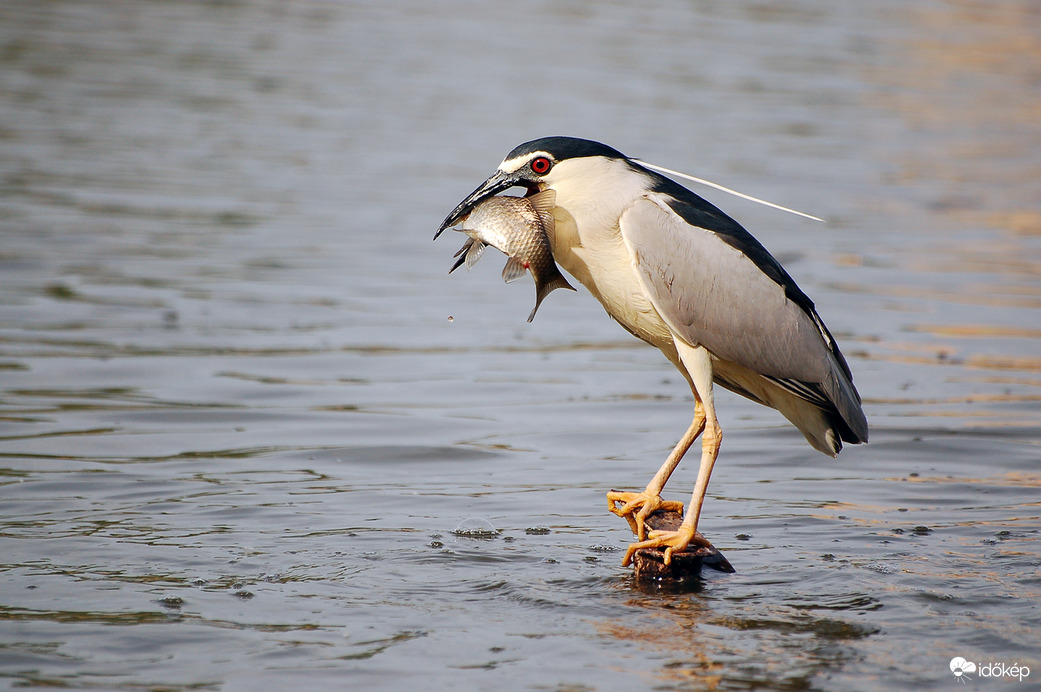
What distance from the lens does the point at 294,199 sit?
12617mm

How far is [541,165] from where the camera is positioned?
5125mm

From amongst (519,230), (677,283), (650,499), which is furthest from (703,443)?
(519,230)

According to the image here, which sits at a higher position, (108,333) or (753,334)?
(753,334)

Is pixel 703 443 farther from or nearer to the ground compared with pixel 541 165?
nearer to the ground

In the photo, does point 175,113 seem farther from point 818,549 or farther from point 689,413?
point 818,549

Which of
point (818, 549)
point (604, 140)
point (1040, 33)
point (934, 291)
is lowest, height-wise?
point (818, 549)

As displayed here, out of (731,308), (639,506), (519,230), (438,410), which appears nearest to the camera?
(519,230)

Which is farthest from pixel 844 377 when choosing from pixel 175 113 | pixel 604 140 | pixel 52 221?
pixel 175 113

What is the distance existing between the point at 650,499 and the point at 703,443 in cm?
32

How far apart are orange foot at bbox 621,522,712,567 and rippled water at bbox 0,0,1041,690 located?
19cm

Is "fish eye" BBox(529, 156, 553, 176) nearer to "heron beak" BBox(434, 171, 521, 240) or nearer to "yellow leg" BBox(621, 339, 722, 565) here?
"heron beak" BBox(434, 171, 521, 240)

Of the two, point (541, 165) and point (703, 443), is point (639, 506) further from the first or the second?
point (541, 165)

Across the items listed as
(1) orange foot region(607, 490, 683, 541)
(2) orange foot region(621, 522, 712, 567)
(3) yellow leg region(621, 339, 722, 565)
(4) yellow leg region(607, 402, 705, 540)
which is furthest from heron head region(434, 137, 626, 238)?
(2) orange foot region(621, 522, 712, 567)

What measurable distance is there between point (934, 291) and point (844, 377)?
4.94 meters
